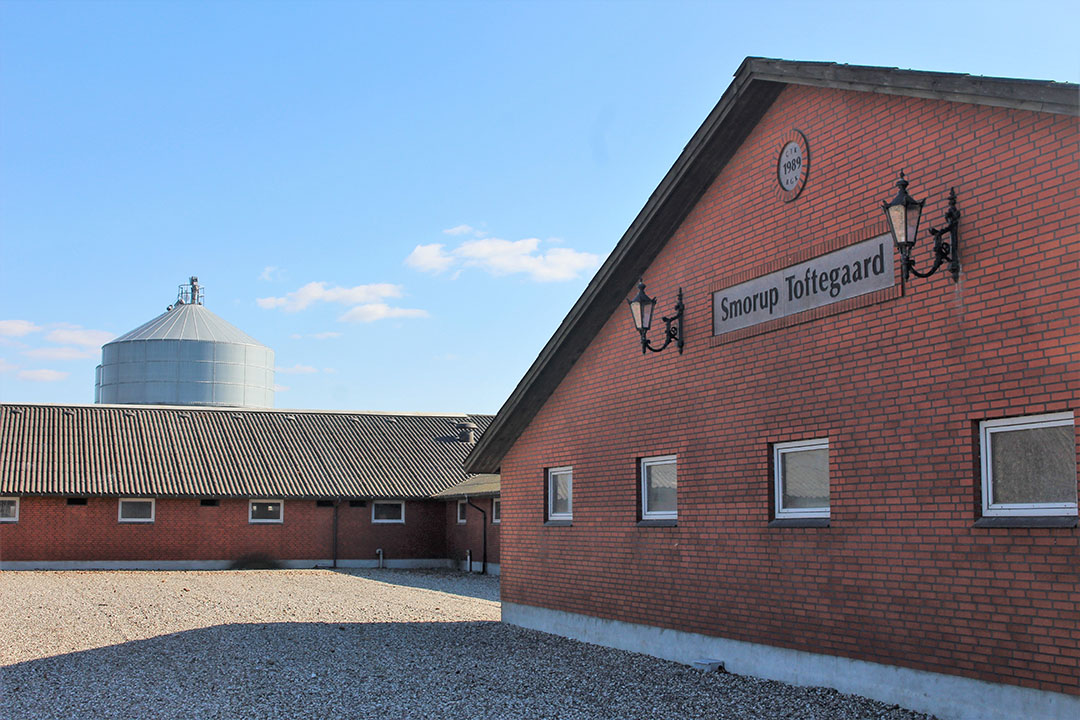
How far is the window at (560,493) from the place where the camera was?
15.1 m

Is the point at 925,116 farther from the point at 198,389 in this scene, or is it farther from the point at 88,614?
the point at 198,389

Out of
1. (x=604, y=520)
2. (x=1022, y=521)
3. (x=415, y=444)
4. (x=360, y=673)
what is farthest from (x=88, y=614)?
(x=415, y=444)

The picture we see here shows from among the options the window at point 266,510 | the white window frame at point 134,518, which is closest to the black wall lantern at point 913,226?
the window at point 266,510

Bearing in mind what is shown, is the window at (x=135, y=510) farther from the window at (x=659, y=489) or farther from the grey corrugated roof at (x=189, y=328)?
the window at (x=659, y=489)

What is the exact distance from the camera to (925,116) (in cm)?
898

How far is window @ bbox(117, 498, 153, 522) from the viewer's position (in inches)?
1315

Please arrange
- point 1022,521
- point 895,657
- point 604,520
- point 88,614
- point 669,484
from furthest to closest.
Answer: point 88,614, point 604,520, point 669,484, point 895,657, point 1022,521

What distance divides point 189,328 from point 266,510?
1919cm

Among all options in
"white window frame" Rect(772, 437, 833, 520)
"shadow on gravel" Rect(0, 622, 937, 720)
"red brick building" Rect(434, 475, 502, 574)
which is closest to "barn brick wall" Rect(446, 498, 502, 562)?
"red brick building" Rect(434, 475, 502, 574)

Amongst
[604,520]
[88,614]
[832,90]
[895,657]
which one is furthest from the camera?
[88,614]

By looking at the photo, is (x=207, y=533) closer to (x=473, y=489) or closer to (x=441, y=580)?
(x=473, y=489)

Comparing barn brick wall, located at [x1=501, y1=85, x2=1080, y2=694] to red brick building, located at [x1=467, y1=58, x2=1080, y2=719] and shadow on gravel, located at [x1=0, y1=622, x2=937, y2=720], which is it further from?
shadow on gravel, located at [x1=0, y1=622, x2=937, y2=720]

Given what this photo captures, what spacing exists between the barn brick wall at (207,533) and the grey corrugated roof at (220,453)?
2.69ft

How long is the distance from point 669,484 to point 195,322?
1709 inches
